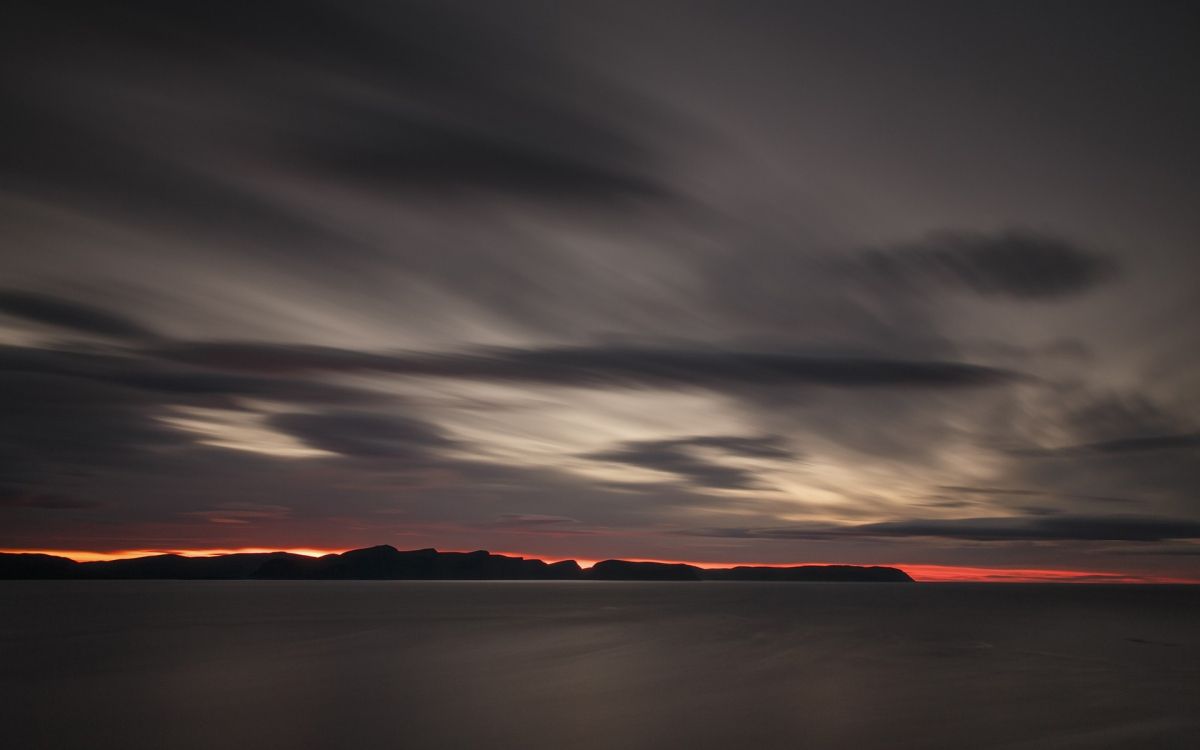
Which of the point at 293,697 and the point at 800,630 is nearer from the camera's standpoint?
the point at 293,697

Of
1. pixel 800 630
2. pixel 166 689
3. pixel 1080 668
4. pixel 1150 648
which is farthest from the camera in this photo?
pixel 800 630

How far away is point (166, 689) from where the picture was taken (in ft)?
97.5

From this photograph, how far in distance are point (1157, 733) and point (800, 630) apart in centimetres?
4404

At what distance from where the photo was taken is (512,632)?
62281 mm

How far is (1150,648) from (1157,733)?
35554 millimetres

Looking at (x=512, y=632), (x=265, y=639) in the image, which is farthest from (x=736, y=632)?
(x=265, y=639)

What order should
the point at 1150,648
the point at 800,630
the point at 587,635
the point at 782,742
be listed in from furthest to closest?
the point at 800,630
the point at 587,635
the point at 1150,648
the point at 782,742

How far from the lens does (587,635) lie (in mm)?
59656

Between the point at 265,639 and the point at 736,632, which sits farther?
the point at 736,632

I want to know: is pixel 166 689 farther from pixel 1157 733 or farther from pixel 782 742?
pixel 1157 733

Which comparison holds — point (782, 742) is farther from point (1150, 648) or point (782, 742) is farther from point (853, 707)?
point (1150, 648)

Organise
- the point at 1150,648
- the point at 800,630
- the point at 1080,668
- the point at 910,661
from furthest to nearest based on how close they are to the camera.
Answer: the point at 800,630 < the point at 1150,648 < the point at 910,661 < the point at 1080,668

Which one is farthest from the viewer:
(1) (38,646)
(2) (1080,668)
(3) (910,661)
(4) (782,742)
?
(1) (38,646)

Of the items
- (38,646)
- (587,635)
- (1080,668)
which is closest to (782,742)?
(1080,668)
